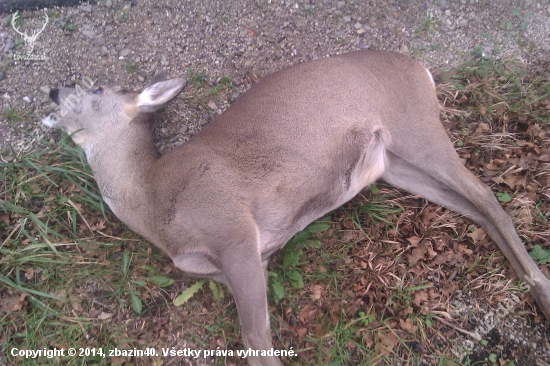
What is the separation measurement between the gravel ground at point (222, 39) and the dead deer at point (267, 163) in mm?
544

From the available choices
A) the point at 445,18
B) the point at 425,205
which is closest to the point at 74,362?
the point at 425,205

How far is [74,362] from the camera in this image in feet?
10.1

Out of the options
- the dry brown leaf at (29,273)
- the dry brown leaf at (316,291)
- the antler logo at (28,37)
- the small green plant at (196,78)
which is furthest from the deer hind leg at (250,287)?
the antler logo at (28,37)

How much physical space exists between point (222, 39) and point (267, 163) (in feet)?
5.82

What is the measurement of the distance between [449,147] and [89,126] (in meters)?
2.76

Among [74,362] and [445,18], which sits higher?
Result: [445,18]

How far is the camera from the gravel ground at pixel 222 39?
3883 millimetres

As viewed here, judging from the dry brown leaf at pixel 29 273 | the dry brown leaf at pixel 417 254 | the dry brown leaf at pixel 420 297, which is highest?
the dry brown leaf at pixel 29 273

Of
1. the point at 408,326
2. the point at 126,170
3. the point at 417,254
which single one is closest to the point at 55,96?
the point at 126,170

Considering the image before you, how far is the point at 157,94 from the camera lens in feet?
11.1

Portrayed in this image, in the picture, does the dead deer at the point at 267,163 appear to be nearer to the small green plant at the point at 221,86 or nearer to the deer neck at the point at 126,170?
the deer neck at the point at 126,170

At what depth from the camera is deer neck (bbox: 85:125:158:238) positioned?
3.09 meters

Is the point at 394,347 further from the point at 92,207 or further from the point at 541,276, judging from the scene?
the point at 92,207

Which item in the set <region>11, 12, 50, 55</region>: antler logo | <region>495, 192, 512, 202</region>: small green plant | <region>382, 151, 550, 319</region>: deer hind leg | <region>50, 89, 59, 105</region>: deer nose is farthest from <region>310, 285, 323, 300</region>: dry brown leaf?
<region>11, 12, 50, 55</region>: antler logo
